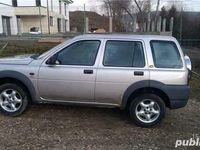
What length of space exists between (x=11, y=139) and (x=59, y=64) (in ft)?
5.26

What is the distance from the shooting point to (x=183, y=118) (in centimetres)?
578

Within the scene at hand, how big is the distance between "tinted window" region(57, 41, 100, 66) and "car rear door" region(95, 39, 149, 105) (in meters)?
0.20

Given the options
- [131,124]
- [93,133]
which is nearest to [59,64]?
[93,133]

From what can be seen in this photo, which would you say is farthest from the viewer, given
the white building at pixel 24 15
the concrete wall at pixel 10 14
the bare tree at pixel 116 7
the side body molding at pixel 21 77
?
the white building at pixel 24 15

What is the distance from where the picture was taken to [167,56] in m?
5.09

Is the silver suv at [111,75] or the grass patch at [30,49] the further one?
the grass patch at [30,49]

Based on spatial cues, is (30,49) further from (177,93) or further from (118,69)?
(177,93)

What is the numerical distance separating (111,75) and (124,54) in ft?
1.53

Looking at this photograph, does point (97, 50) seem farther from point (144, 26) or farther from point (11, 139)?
point (144, 26)

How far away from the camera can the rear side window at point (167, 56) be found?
5070 mm

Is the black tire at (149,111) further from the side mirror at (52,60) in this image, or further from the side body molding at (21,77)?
the side body molding at (21,77)

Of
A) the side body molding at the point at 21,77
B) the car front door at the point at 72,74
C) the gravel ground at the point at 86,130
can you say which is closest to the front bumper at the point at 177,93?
the gravel ground at the point at 86,130

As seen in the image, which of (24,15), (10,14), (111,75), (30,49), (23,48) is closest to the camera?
(111,75)

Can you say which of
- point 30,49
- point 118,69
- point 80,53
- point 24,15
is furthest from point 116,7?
point 118,69
